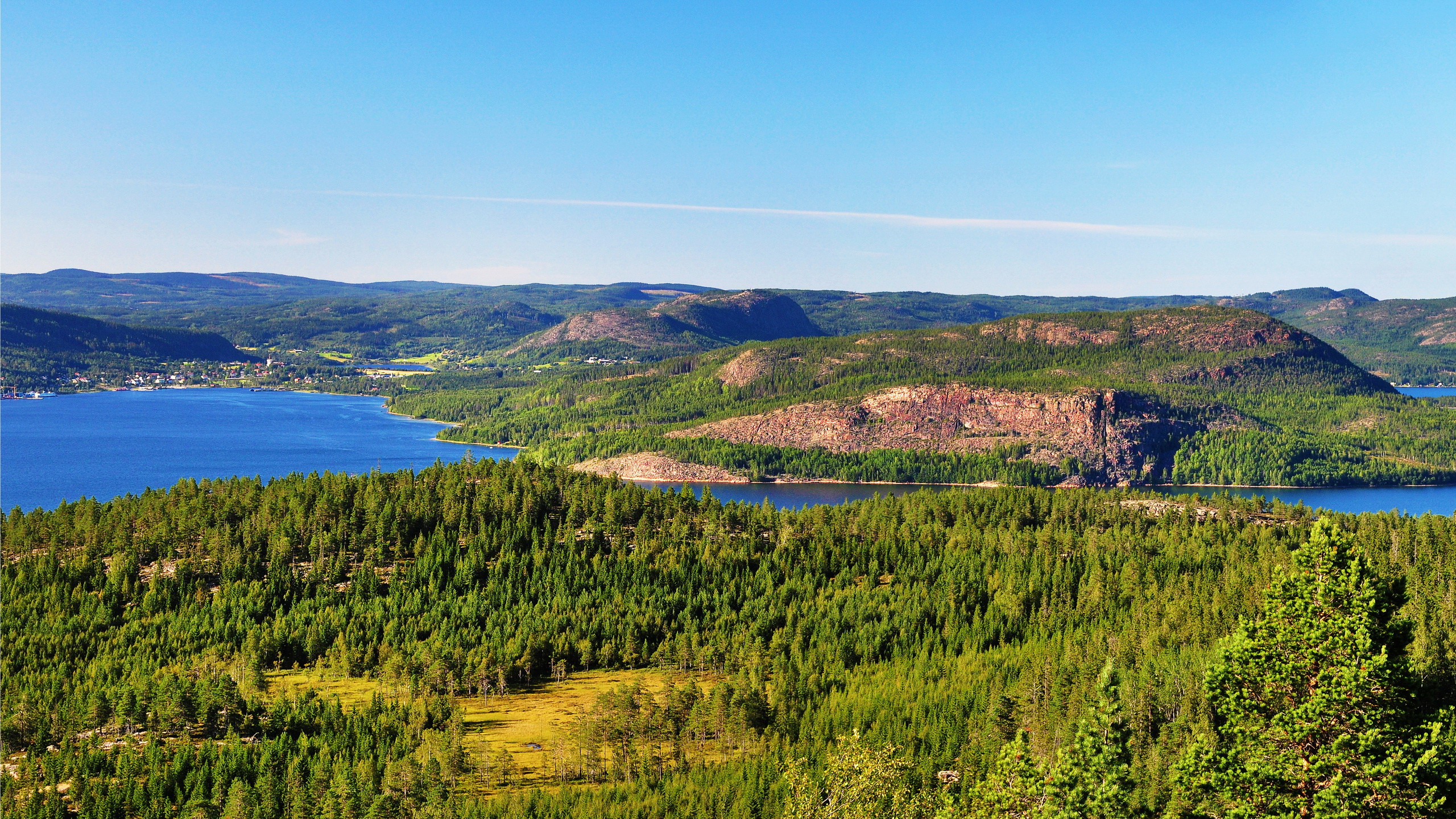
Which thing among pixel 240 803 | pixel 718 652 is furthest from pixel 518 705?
pixel 240 803

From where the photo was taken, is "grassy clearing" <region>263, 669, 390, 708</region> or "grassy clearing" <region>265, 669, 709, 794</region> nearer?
"grassy clearing" <region>265, 669, 709, 794</region>

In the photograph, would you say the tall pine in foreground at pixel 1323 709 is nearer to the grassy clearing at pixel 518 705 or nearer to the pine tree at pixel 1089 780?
the pine tree at pixel 1089 780

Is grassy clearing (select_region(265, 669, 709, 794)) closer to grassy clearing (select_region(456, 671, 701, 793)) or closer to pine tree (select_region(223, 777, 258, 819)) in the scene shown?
grassy clearing (select_region(456, 671, 701, 793))

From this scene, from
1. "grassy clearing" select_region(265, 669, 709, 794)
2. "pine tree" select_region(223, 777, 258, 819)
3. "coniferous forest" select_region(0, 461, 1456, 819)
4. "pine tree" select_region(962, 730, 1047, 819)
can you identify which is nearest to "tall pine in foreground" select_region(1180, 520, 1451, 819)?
"coniferous forest" select_region(0, 461, 1456, 819)

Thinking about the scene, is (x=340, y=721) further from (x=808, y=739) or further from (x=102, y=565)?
(x=102, y=565)

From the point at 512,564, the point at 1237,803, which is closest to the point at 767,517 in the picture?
the point at 512,564

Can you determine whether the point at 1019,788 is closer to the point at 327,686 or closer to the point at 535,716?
the point at 535,716
